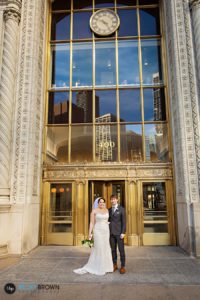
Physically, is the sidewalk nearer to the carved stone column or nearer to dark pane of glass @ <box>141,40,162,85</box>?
the carved stone column

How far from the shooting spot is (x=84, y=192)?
8625mm

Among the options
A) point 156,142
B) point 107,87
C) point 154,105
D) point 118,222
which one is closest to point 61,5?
point 107,87

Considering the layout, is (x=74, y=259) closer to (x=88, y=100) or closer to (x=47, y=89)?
(x=88, y=100)

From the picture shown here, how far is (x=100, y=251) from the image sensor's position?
5.54 metres

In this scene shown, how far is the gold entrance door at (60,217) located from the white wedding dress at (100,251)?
2.86 meters

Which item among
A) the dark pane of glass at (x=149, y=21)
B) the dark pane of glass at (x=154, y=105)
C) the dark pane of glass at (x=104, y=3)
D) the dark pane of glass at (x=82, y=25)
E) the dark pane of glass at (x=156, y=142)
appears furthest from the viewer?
the dark pane of glass at (x=104, y=3)

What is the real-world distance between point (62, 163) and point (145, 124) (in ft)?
11.4

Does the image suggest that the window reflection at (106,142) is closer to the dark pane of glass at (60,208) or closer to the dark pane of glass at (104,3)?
the dark pane of glass at (60,208)

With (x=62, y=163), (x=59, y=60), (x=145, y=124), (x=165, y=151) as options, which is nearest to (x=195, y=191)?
(x=165, y=151)

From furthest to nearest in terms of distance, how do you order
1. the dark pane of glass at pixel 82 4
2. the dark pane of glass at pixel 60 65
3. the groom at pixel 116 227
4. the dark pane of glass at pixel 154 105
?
the dark pane of glass at pixel 82 4, the dark pane of glass at pixel 60 65, the dark pane of glass at pixel 154 105, the groom at pixel 116 227

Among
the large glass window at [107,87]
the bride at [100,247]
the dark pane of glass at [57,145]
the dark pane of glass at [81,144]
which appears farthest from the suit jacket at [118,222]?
the dark pane of glass at [57,145]

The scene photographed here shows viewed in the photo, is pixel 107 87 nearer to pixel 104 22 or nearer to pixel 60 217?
pixel 104 22

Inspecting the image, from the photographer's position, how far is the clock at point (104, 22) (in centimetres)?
985

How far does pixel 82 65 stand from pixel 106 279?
7841 mm
